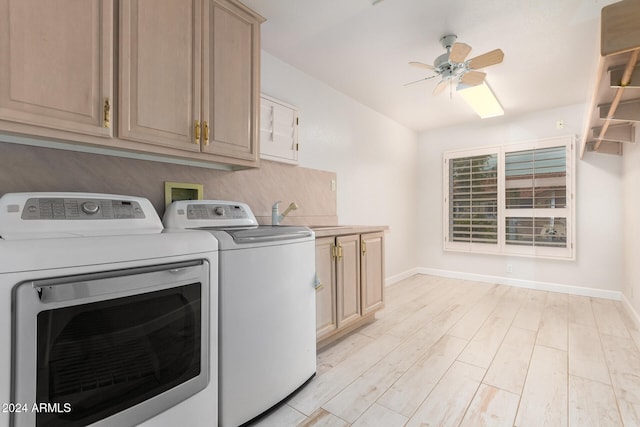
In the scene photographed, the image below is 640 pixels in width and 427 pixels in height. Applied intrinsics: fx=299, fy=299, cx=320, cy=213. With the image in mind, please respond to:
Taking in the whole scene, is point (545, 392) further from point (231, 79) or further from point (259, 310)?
point (231, 79)

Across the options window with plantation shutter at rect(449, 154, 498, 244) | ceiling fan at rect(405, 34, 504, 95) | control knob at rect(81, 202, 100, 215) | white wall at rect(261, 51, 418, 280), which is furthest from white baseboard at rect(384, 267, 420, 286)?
control knob at rect(81, 202, 100, 215)

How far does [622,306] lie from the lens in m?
3.24

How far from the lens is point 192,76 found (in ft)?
5.24

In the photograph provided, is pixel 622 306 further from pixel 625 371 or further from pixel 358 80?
pixel 358 80

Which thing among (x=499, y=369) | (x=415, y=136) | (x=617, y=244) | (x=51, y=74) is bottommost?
(x=499, y=369)

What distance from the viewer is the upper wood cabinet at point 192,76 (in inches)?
54.3

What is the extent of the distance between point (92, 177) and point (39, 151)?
0.23 meters

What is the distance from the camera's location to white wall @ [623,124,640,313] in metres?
2.67

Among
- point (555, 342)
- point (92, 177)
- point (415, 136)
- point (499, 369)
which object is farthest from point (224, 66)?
point (415, 136)

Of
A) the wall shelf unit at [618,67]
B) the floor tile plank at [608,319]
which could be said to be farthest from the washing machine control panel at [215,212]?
the floor tile plank at [608,319]

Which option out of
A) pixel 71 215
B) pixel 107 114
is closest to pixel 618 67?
pixel 107 114

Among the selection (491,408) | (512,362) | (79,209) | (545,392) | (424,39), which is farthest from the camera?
(424,39)

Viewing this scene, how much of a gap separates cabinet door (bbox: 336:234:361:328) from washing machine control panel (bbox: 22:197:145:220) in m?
1.37

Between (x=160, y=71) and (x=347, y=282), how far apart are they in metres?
1.83
